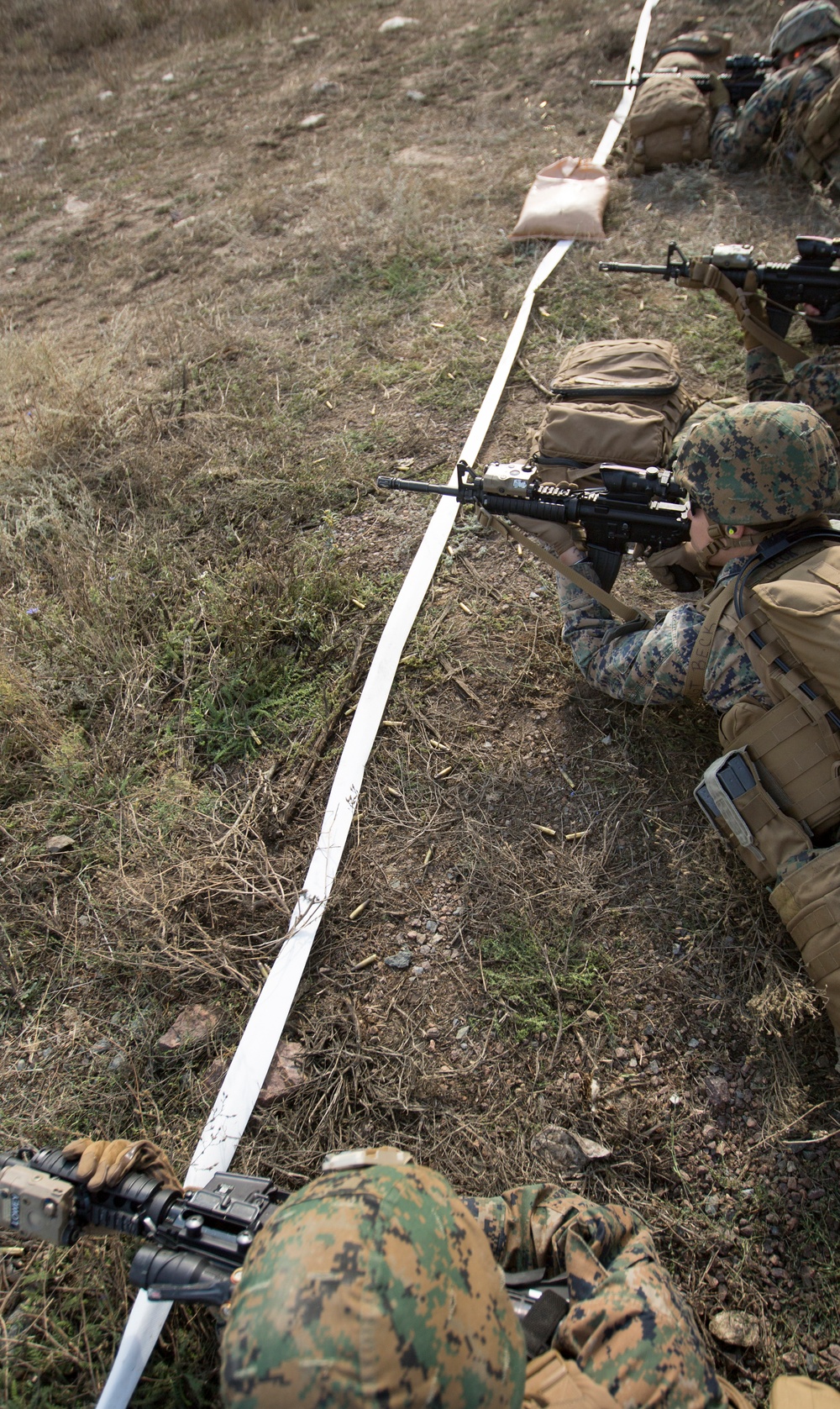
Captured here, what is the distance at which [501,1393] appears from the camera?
147 cm

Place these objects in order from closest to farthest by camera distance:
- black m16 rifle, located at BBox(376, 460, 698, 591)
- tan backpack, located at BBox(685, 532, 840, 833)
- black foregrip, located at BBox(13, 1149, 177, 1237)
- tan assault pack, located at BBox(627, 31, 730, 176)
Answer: black foregrip, located at BBox(13, 1149, 177, 1237)
tan backpack, located at BBox(685, 532, 840, 833)
black m16 rifle, located at BBox(376, 460, 698, 591)
tan assault pack, located at BBox(627, 31, 730, 176)

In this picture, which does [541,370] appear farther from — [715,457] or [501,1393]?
[501,1393]

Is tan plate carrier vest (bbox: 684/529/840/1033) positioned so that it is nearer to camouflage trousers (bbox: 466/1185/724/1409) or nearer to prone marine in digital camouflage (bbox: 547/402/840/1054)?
prone marine in digital camouflage (bbox: 547/402/840/1054)

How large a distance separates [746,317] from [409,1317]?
4.79m

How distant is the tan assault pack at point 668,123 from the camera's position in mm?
6377

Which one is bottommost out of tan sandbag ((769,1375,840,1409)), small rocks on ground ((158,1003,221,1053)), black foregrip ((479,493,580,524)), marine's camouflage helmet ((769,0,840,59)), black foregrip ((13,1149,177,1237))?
A: tan sandbag ((769,1375,840,1409))

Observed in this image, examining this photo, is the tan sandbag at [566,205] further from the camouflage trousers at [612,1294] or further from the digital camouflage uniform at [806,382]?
the camouflage trousers at [612,1294]

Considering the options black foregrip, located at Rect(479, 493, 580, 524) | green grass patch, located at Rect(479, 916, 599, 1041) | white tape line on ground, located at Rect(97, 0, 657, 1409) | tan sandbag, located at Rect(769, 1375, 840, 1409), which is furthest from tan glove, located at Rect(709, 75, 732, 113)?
tan sandbag, located at Rect(769, 1375, 840, 1409)

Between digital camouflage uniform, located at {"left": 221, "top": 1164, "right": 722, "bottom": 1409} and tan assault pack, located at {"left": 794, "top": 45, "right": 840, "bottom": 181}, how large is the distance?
265 inches

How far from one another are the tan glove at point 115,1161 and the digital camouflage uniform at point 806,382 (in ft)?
14.3

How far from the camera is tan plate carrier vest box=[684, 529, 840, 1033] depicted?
2377 mm

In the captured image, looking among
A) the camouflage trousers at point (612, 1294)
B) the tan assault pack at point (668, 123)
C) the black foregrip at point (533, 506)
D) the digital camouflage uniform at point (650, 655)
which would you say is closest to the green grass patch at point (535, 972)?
the camouflage trousers at point (612, 1294)

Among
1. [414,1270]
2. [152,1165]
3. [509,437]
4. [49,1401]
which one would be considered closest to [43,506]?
[509,437]

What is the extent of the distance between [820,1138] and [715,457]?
212cm
